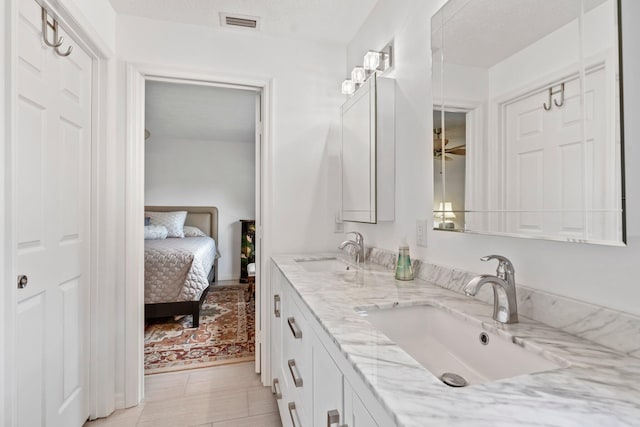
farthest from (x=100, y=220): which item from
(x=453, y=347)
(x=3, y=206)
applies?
(x=453, y=347)

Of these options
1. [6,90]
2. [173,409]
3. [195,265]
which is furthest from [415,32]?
[195,265]

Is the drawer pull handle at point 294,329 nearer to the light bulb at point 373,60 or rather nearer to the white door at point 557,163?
the white door at point 557,163

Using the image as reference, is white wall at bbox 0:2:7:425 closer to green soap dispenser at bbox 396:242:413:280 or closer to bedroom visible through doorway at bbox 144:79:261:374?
bedroom visible through doorway at bbox 144:79:261:374

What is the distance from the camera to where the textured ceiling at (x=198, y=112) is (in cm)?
319

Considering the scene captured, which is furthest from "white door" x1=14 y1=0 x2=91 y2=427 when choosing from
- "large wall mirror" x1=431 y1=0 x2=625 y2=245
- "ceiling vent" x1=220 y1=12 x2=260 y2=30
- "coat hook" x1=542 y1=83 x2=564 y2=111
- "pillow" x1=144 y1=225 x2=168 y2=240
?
"pillow" x1=144 y1=225 x2=168 y2=240

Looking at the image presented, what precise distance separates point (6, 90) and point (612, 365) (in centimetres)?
181

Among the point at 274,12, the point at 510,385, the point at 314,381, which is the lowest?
the point at 314,381

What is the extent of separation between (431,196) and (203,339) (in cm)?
242

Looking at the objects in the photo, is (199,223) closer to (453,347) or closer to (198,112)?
(198,112)

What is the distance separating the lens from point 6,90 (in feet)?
3.49

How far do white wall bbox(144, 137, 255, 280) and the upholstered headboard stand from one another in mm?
67

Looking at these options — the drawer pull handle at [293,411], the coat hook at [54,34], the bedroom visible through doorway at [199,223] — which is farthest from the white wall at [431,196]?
the coat hook at [54,34]

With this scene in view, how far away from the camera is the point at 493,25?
102cm

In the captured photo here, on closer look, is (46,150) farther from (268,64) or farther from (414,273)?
(414,273)
